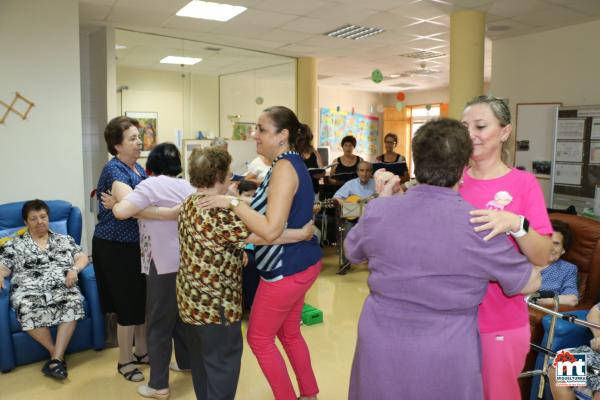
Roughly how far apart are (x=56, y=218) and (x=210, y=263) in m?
2.45

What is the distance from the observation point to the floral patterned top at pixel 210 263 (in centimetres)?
189

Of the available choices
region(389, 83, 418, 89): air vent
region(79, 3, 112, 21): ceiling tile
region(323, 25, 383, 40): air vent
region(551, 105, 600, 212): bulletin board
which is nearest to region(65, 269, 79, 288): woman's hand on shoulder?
region(79, 3, 112, 21): ceiling tile

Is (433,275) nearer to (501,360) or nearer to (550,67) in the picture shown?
(501,360)

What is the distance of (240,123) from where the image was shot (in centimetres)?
738

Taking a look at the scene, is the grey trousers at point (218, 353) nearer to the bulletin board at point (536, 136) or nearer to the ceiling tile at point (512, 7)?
the ceiling tile at point (512, 7)

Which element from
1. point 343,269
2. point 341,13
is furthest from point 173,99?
point 343,269

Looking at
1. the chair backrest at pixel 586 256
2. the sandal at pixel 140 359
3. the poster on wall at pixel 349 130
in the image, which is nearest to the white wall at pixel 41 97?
the sandal at pixel 140 359

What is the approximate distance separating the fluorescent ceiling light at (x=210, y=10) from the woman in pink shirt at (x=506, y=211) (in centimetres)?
422

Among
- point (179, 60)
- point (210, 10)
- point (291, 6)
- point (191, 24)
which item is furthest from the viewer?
point (179, 60)

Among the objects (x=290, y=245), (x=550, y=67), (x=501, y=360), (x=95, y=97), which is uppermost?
(x=550, y=67)

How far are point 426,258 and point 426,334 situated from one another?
0.22 meters

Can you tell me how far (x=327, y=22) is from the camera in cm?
583

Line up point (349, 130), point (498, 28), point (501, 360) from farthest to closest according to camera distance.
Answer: point (349, 130) < point (498, 28) < point (501, 360)

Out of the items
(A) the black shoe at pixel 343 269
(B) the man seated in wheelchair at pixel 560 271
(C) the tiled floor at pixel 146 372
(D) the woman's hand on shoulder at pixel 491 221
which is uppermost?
(D) the woman's hand on shoulder at pixel 491 221
